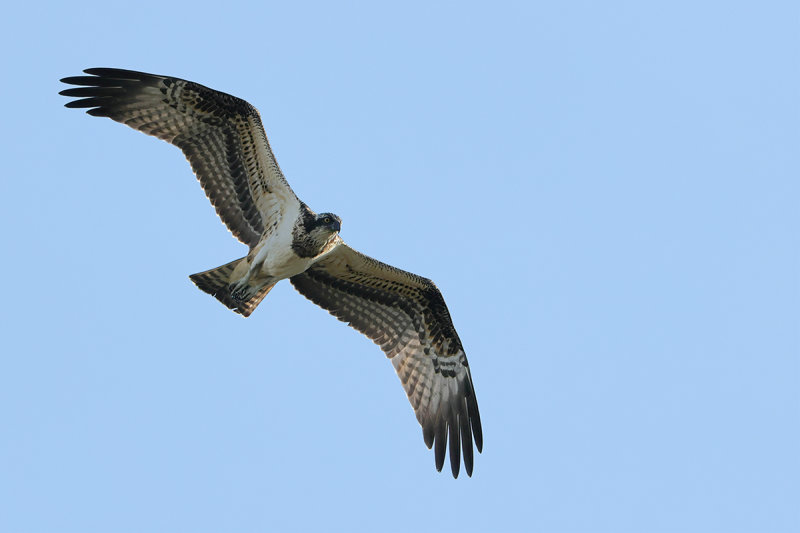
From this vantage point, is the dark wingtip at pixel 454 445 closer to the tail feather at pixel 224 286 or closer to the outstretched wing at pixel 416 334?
the outstretched wing at pixel 416 334

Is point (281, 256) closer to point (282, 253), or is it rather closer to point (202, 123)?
point (282, 253)

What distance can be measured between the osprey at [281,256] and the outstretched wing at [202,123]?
1 cm

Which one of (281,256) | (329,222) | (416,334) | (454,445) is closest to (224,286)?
(281,256)

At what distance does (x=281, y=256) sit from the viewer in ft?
45.7

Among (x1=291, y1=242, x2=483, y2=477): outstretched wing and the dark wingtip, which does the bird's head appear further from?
the dark wingtip

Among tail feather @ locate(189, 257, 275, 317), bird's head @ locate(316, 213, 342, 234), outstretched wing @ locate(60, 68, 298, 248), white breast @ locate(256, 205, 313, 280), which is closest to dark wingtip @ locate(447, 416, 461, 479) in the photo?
white breast @ locate(256, 205, 313, 280)

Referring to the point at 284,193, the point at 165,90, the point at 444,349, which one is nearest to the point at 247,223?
the point at 284,193

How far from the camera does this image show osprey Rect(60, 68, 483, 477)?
14.0 metres

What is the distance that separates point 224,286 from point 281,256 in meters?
0.99

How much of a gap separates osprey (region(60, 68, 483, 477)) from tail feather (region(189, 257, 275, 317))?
13 mm

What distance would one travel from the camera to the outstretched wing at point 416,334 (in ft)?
49.5

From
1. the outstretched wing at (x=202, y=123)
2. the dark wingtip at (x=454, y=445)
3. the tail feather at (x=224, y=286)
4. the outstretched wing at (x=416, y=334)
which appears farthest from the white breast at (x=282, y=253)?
the dark wingtip at (x=454, y=445)

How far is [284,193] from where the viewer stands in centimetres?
1422

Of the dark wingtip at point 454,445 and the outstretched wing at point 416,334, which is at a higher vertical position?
the outstretched wing at point 416,334
